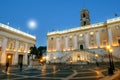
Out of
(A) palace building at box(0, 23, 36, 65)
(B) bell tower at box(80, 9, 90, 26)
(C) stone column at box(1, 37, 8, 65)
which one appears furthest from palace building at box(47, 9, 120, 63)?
(C) stone column at box(1, 37, 8, 65)

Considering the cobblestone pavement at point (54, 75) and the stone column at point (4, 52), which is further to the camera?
the stone column at point (4, 52)

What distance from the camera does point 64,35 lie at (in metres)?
58.3

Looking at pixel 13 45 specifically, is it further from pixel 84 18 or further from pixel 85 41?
pixel 84 18

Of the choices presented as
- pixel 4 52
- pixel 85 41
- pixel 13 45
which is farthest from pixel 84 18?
pixel 4 52

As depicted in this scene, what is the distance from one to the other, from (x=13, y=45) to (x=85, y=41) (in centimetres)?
3049

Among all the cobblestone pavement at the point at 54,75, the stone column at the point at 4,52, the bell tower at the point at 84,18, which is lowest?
the cobblestone pavement at the point at 54,75

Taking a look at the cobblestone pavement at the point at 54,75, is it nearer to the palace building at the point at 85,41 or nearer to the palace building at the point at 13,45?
the palace building at the point at 13,45

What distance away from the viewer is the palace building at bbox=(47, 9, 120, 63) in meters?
44.1

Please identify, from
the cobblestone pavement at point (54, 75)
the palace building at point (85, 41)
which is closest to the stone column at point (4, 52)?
the palace building at point (85, 41)

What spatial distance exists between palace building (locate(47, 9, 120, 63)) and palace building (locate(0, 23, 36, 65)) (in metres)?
12.6

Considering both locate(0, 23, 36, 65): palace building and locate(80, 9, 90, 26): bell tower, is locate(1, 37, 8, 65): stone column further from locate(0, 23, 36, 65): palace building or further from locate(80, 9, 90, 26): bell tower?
locate(80, 9, 90, 26): bell tower

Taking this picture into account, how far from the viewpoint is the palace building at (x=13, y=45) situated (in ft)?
139

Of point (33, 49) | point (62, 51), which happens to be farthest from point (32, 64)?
point (62, 51)

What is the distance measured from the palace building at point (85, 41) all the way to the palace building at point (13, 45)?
41.2 ft
